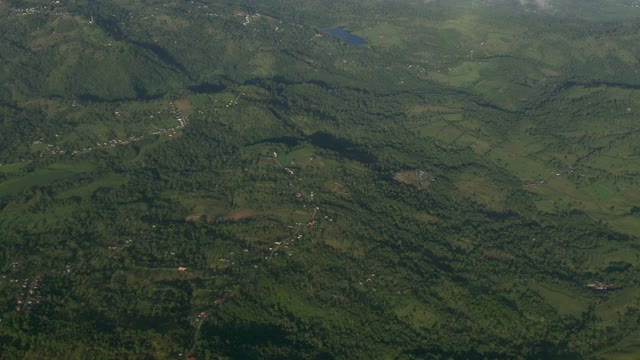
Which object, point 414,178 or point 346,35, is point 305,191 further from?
point 346,35

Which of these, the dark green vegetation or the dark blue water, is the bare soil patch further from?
the dark blue water

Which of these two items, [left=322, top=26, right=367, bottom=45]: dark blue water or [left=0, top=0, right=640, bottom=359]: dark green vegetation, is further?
[left=322, top=26, right=367, bottom=45]: dark blue water

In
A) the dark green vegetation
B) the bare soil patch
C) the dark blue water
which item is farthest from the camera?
the dark blue water

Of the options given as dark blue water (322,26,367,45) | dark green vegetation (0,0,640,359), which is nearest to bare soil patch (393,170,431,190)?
dark green vegetation (0,0,640,359)

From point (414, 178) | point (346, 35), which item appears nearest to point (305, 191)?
point (414, 178)

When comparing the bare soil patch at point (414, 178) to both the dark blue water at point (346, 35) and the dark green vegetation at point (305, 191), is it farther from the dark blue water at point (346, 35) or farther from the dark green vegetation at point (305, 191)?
the dark blue water at point (346, 35)
